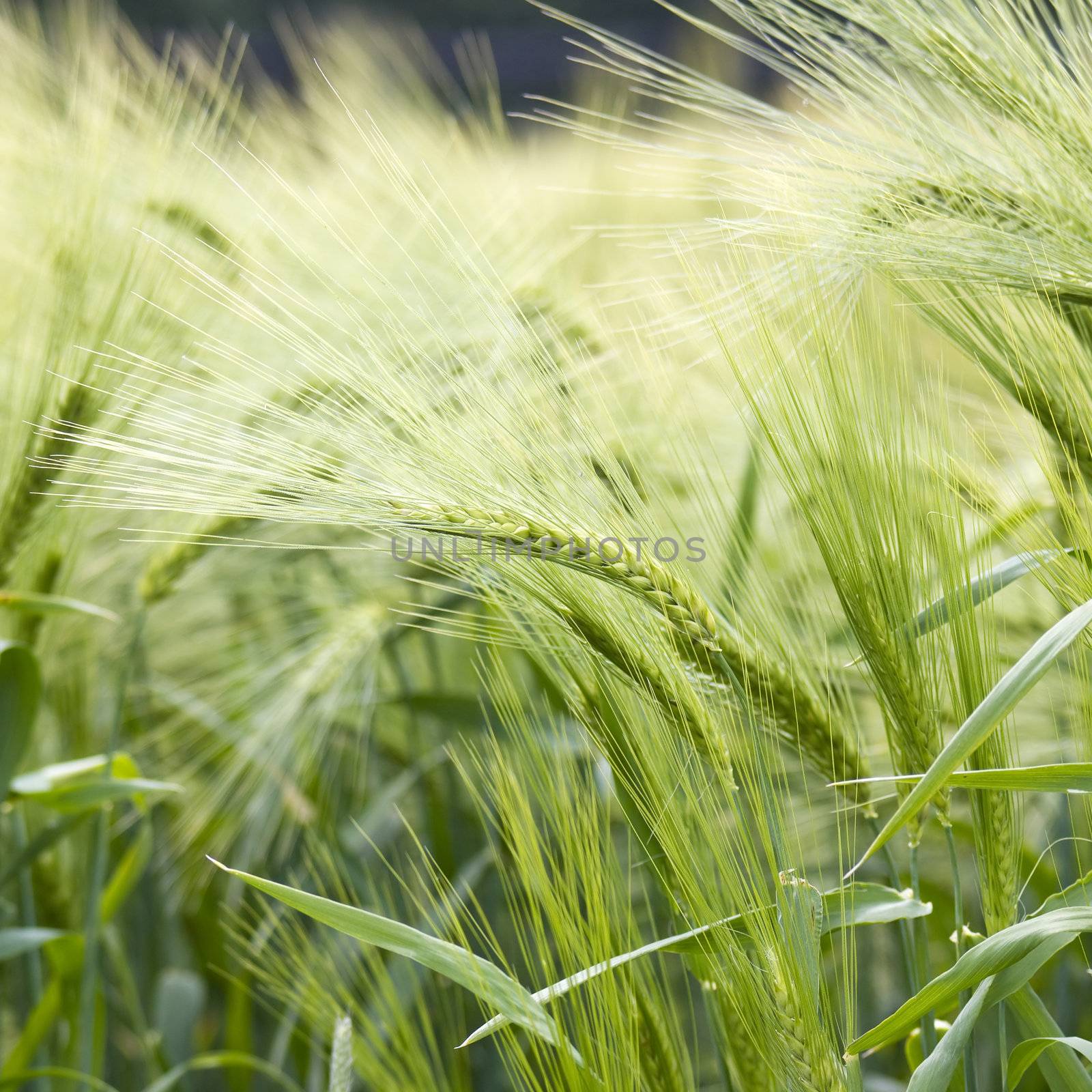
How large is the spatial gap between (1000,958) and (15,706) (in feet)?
1.74

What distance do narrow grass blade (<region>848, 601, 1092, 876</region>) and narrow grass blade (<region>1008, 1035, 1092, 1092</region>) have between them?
100 millimetres

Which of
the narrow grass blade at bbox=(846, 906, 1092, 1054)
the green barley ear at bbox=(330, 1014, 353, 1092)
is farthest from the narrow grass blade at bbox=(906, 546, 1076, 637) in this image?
the green barley ear at bbox=(330, 1014, 353, 1092)

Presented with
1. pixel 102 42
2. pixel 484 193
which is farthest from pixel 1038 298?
pixel 102 42

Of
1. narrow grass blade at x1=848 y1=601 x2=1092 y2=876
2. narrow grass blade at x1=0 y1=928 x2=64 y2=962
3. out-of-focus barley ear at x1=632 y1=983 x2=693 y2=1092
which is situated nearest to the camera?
narrow grass blade at x1=848 y1=601 x2=1092 y2=876

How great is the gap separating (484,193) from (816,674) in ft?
1.76

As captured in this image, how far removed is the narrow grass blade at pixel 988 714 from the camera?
29 centimetres

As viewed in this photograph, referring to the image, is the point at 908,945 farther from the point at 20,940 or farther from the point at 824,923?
the point at 20,940

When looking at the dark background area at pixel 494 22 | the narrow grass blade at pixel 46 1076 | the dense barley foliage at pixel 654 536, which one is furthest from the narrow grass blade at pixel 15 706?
the dark background area at pixel 494 22

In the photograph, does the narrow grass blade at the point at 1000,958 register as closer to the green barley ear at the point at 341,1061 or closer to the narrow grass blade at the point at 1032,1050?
the narrow grass blade at the point at 1032,1050

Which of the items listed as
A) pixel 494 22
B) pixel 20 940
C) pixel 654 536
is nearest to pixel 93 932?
pixel 20 940

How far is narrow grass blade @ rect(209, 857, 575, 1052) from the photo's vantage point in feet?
1.13

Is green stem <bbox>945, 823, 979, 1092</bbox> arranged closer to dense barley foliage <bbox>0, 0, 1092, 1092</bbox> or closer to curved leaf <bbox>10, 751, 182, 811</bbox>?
dense barley foliage <bbox>0, 0, 1092, 1092</bbox>

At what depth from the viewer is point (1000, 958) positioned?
322 millimetres

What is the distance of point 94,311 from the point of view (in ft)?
2.03
